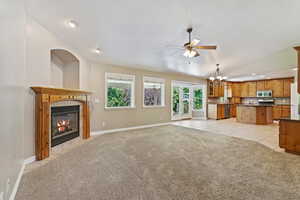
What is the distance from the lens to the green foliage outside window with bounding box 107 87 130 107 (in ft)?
17.4

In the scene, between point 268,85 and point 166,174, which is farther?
point 268,85

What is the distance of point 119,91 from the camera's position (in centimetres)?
552

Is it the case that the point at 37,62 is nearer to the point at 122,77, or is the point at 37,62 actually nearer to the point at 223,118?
the point at 122,77

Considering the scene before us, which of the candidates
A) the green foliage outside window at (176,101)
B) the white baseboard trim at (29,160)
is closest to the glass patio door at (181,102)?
the green foliage outside window at (176,101)

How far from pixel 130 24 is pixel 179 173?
3037 mm

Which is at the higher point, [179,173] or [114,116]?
[114,116]

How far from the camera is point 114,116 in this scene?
5250 mm

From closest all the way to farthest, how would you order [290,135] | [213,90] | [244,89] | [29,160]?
[29,160] < [290,135] < [213,90] < [244,89]

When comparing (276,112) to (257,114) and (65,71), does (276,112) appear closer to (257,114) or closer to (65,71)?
(257,114)

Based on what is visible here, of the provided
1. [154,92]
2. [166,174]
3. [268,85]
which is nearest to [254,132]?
[154,92]

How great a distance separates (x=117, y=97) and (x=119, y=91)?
0.83 ft

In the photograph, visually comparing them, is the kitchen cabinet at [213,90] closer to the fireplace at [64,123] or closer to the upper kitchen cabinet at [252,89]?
the upper kitchen cabinet at [252,89]

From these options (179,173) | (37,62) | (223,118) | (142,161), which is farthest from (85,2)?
(223,118)

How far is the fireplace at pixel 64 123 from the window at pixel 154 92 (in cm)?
292
